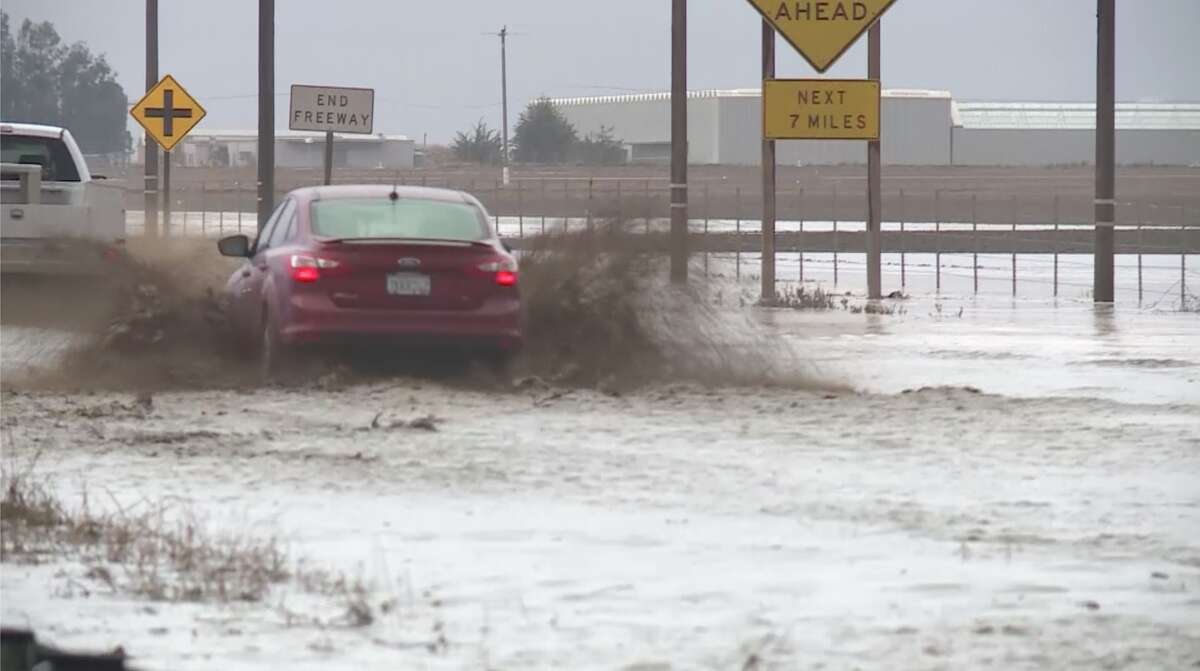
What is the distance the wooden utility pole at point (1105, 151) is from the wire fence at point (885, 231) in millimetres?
1133

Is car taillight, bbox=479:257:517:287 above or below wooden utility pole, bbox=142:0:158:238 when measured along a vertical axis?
below

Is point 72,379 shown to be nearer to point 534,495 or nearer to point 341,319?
point 341,319

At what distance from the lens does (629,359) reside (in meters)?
17.2

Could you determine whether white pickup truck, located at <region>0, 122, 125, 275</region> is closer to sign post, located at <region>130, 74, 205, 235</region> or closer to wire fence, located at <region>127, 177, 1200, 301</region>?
wire fence, located at <region>127, 177, 1200, 301</region>

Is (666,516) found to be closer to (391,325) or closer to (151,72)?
(391,325)

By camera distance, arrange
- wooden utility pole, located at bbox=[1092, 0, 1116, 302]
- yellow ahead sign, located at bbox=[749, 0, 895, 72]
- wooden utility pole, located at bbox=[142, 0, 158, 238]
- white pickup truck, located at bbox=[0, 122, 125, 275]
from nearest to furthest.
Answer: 1. white pickup truck, located at bbox=[0, 122, 125, 275]
2. yellow ahead sign, located at bbox=[749, 0, 895, 72]
3. wooden utility pole, located at bbox=[1092, 0, 1116, 302]
4. wooden utility pole, located at bbox=[142, 0, 158, 238]

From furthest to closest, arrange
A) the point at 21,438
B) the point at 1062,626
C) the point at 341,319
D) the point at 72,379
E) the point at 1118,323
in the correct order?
the point at 1118,323 < the point at 72,379 < the point at 341,319 < the point at 21,438 < the point at 1062,626

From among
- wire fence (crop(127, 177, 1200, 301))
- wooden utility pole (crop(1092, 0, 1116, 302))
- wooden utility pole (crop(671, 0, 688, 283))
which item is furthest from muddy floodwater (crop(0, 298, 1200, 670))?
wooden utility pole (crop(671, 0, 688, 283))

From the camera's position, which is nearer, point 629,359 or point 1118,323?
point 629,359

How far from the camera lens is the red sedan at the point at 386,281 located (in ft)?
51.1

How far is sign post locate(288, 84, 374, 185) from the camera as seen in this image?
32.2 m

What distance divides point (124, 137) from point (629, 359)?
13719cm

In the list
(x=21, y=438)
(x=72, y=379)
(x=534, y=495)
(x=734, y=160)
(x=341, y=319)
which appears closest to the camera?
(x=534, y=495)

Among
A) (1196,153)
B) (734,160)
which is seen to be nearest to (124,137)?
(734,160)
